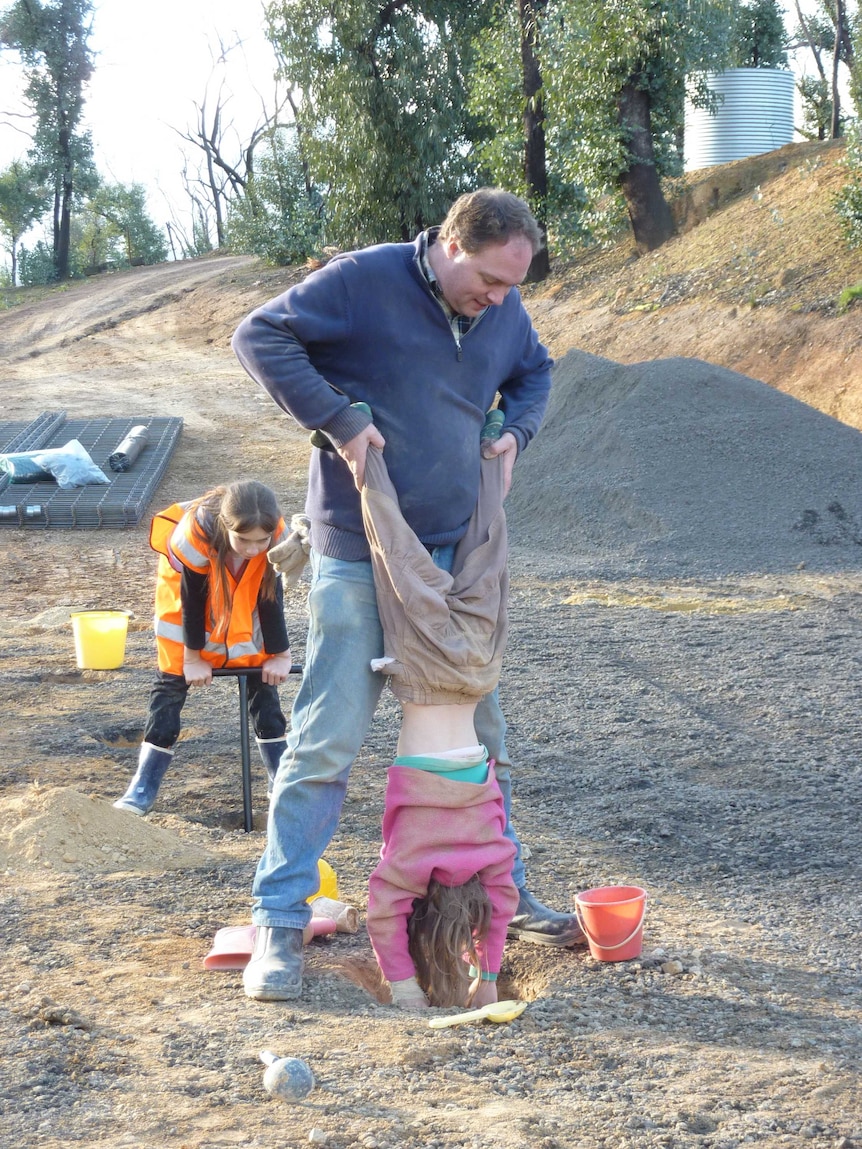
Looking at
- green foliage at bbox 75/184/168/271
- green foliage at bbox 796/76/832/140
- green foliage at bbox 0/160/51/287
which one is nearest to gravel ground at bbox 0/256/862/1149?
green foliage at bbox 796/76/832/140

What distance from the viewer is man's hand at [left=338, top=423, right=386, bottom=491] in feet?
8.63

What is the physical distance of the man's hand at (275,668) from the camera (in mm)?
4062

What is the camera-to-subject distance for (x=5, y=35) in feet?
117

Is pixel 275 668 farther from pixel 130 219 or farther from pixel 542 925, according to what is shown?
pixel 130 219

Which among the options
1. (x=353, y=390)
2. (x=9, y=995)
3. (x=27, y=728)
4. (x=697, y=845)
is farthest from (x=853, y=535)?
(x=9, y=995)

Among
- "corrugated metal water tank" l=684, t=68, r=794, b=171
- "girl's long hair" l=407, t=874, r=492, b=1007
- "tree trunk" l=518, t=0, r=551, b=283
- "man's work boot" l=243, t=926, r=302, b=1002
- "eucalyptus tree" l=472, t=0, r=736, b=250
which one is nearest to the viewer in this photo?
"man's work boot" l=243, t=926, r=302, b=1002

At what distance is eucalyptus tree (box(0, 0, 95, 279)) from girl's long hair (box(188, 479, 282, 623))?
114ft

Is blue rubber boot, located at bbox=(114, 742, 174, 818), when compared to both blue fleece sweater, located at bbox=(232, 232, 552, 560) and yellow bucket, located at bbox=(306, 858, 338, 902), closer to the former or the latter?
yellow bucket, located at bbox=(306, 858, 338, 902)

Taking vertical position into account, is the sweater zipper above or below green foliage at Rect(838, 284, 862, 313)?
below

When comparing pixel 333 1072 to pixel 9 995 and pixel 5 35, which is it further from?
pixel 5 35

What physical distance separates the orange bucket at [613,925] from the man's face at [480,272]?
149cm

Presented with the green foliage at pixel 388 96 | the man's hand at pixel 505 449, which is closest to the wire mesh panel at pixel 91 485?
the man's hand at pixel 505 449

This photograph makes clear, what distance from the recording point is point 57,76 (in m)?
35.8

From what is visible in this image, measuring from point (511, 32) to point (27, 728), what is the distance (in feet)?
58.9
